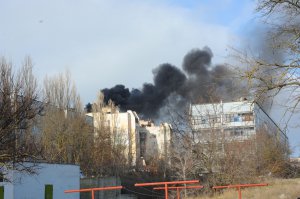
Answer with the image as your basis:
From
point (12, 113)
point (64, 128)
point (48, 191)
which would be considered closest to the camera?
point (12, 113)

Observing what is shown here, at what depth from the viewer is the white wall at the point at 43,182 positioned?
27906mm

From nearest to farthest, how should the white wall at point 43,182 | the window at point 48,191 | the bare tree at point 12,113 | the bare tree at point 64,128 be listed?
the bare tree at point 12,113
the white wall at point 43,182
the window at point 48,191
the bare tree at point 64,128

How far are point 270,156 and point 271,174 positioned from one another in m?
2.34

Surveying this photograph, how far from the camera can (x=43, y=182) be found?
1209 inches

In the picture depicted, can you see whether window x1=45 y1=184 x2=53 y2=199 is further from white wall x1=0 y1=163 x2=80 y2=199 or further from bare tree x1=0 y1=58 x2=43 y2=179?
bare tree x1=0 y1=58 x2=43 y2=179

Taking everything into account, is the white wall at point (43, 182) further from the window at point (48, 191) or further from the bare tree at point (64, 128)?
the bare tree at point (64, 128)

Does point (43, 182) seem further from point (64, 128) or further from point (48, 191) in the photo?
point (64, 128)

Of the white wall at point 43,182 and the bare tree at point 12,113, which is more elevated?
the bare tree at point 12,113

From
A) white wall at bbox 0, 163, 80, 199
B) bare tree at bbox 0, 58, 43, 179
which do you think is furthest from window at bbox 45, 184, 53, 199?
bare tree at bbox 0, 58, 43, 179

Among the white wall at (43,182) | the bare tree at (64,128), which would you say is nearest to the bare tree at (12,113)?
the white wall at (43,182)

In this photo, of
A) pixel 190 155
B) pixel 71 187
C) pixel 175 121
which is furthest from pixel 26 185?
pixel 175 121

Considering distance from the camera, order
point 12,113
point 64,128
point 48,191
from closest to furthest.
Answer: point 12,113 → point 48,191 → point 64,128

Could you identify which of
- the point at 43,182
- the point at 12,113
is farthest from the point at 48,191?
the point at 12,113

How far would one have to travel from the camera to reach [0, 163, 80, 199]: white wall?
2791cm
